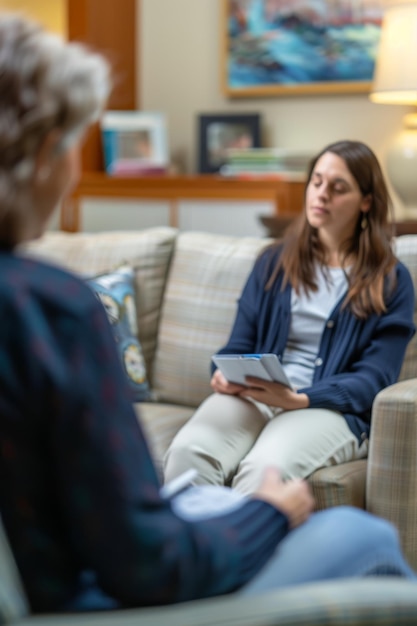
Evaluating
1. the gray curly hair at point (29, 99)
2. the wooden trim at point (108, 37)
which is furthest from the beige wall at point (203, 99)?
the gray curly hair at point (29, 99)

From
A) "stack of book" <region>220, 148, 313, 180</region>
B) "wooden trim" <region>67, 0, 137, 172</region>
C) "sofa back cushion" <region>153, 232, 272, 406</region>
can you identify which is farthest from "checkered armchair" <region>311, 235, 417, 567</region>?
"wooden trim" <region>67, 0, 137, 172</region>

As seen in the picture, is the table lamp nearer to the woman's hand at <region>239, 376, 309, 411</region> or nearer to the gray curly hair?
the woman's hand at <region>239, 376, 309, 411</region>

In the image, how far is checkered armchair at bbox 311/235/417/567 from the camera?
2033 mm

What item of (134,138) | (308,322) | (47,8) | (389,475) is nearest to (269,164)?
(134,138)

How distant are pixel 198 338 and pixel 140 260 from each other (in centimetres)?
32

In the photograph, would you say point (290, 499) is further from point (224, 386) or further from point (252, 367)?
point (224, 386)

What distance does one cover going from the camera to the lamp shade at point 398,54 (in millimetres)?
3367

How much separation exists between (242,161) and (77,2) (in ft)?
3.99

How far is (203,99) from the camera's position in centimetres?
497

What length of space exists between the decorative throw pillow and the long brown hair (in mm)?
484

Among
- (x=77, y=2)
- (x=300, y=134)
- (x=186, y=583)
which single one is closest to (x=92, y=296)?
(x=186, y=583)

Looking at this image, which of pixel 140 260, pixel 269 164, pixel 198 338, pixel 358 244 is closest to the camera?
pixel 358 244

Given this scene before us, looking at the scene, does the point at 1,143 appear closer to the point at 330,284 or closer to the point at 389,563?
the point at 389,563

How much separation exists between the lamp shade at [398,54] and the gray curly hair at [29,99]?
2545 millimetres
